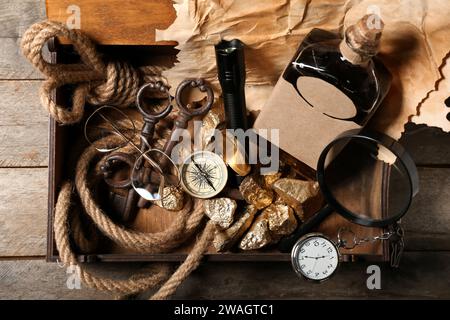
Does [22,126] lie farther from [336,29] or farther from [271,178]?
[336,29]

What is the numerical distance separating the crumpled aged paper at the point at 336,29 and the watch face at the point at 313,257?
22 cm

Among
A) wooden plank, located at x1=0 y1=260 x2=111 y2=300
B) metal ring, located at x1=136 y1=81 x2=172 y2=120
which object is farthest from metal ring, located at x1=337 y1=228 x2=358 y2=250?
wooden plank, located at x1=0 y1=260 x2=111 y2=300

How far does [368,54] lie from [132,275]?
56 cm

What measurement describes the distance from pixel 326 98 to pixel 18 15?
0.63m

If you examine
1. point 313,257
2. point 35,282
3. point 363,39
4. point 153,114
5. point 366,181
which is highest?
point 363,39

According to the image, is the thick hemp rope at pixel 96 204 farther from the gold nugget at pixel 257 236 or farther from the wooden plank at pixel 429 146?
the wooden plank at pixel 429 146

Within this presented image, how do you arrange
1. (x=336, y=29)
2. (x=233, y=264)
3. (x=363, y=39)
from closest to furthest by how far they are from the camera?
(x=363, y=39) < (x=336, y=29) < (x=233, y=264)

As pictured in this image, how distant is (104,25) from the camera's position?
3.15 ft

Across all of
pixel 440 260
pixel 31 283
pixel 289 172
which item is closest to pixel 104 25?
pixel 289 172

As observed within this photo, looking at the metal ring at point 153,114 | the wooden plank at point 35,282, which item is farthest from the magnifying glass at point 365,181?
the wooden plank at point 35,282

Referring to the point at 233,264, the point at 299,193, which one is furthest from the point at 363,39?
the point at 233,264

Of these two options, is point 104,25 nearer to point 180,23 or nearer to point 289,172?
point 180,23

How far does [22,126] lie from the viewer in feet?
3.71

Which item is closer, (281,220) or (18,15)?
(281,220)
